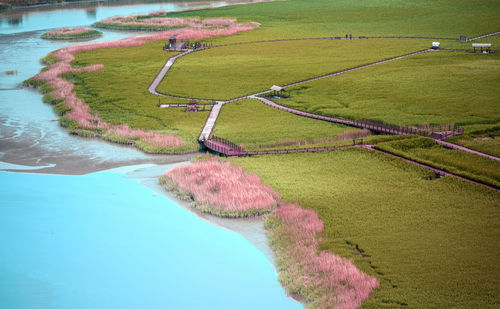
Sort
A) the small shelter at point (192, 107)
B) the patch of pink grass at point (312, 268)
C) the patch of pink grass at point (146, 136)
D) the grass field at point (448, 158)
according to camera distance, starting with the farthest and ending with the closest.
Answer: the small shelter at point (192, 107) < the patch of pink grass at point (146, 136) < the grass field at point (448, 158) < the patch of pink grass at point (312, 268)

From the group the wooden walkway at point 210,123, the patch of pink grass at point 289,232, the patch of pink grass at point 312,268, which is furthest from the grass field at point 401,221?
the wooden walkway at point 210,123

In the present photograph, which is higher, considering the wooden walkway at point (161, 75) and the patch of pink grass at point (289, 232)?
the wooden walkway at point (161, 75)

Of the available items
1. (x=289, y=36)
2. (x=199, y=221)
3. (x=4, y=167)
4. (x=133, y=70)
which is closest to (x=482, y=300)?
(x=199, y=221)

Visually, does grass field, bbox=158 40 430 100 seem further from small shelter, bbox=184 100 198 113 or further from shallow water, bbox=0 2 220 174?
shallow water, bbox=0 2 220 174

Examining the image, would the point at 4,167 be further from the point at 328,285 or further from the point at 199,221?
the point at 328,285

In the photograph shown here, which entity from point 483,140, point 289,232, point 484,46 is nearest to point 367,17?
point 484,46

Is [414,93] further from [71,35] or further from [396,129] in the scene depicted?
[71,35]

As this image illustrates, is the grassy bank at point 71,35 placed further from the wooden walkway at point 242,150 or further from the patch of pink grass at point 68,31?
the wooden walkway at point 242,150
